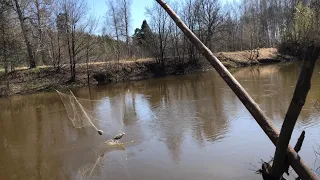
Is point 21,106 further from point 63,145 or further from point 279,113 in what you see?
point 279,113

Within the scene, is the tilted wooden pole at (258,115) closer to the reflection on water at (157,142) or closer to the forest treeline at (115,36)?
the reflection on water at (157,142)

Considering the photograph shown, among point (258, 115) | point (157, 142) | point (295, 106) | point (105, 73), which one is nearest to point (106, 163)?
point (157, 142)

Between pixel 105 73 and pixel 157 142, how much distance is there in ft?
81.7

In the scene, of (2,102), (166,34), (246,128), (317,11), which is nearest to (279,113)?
(246,128)

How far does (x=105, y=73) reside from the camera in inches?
1375

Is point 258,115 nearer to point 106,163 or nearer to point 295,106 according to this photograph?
point 295,106

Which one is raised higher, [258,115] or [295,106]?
[295,106]

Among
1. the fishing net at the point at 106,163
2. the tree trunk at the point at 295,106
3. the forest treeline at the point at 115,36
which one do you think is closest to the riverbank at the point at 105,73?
the forest treeline at the point at 115,36

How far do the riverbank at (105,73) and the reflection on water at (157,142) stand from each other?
41.3 ft

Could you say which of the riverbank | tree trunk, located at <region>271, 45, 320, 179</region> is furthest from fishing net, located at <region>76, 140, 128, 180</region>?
the riverbank

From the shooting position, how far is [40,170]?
927 centimetres

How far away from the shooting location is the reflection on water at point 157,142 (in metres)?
8.48

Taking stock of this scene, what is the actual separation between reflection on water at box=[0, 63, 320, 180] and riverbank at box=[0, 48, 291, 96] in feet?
41.3

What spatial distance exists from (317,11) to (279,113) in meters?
13.9
